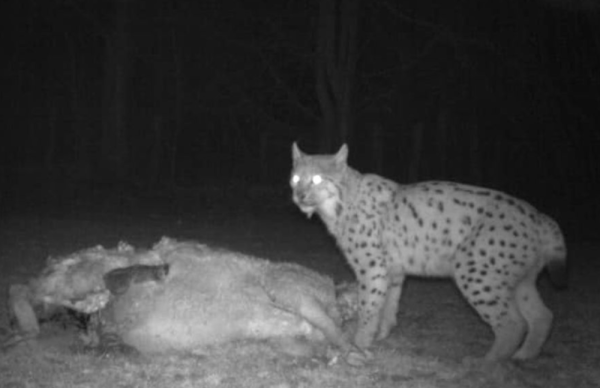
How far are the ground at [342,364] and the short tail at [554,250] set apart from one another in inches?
36.5

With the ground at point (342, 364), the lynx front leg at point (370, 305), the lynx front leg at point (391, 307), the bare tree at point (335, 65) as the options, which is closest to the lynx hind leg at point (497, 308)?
the ground at point (342, 364)

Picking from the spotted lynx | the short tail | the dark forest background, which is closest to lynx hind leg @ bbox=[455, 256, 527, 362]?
the spotted lynx

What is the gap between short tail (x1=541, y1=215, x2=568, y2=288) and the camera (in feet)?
30.4

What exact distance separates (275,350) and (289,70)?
2523 centimetres

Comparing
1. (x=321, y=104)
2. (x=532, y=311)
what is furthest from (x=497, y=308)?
(x=321, y=104)

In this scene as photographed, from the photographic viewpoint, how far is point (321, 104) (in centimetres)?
2769

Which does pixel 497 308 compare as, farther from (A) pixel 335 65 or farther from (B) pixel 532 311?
(A) pixel 335 65

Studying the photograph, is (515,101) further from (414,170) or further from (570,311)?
(570,311)

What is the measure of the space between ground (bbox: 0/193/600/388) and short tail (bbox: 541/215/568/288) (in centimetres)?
93

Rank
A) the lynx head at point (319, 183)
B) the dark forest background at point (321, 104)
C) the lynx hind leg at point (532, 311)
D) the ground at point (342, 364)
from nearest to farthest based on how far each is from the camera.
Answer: the ground at point (342, 364) → the lynx hind leg at point (532, 311) → the lynx head at point (319, 183) → the dark forest background at point (321, 104)

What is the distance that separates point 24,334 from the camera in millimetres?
8969

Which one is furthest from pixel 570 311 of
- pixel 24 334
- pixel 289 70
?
pixel 289 70

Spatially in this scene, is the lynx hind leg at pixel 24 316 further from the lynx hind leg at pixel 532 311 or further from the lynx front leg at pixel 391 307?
the lynx hind leg at pixel 532 311

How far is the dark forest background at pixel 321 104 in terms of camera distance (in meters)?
26.7
